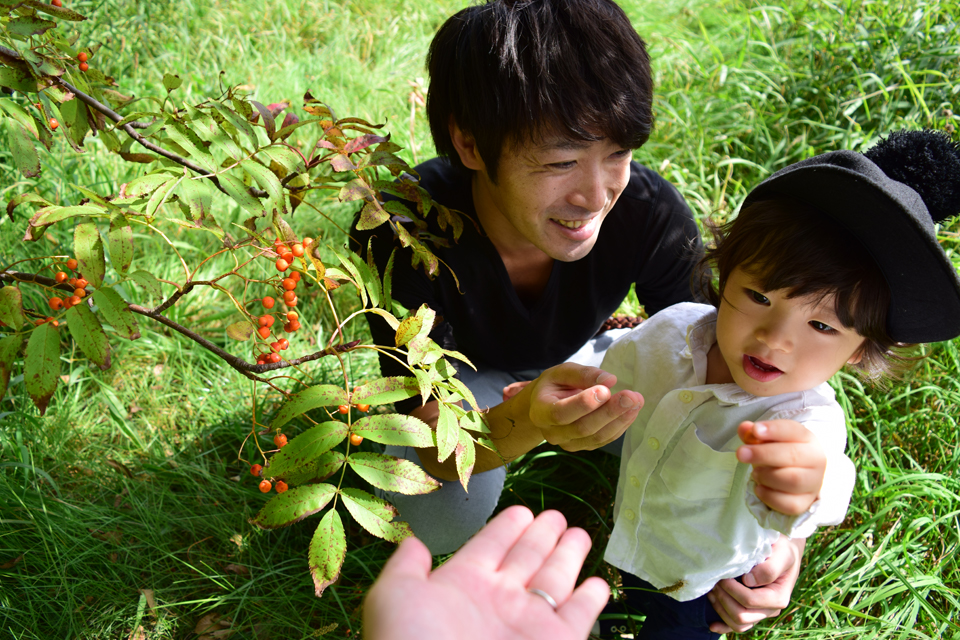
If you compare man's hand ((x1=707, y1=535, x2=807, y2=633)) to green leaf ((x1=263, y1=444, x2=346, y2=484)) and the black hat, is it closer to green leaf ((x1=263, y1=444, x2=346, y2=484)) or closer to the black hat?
the black hat

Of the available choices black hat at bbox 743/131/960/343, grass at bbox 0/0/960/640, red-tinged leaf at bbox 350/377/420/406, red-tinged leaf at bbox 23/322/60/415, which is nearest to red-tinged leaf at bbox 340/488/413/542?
red-tinged leaf at bbox 350/377/420/406

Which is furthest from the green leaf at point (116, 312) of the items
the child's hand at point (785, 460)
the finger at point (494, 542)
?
the child's hand at point (785, 460)

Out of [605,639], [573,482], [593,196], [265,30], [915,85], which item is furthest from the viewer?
[265,30]

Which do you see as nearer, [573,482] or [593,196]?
[593,196]

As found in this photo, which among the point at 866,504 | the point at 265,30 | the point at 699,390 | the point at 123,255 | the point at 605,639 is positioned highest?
the point at 265,30

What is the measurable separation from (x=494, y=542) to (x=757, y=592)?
935 millimetres

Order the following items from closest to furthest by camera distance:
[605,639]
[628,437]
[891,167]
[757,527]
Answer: [891,167] < [757,527] < [628,437] < [605,639]

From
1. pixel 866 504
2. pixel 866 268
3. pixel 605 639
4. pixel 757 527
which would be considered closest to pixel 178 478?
pixel 605 639

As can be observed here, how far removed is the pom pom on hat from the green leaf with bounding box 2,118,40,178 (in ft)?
5.06

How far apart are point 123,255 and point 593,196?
95cm

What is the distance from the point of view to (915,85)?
2.65 meters

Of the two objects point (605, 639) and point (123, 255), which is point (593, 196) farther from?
point (605, 639)

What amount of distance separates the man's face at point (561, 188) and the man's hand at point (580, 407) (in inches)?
13.3

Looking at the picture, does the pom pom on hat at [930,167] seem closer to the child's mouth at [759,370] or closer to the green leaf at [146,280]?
the child's mouth at [759,370]
